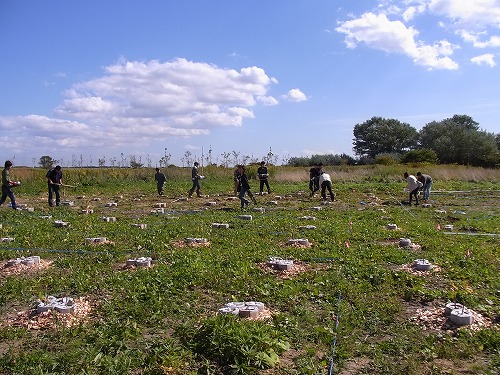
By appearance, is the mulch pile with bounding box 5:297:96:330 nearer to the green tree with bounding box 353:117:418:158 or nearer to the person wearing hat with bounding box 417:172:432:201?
the person wearing hat with bounding box 417:172:432:201

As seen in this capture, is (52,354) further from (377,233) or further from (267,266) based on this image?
(377,233)

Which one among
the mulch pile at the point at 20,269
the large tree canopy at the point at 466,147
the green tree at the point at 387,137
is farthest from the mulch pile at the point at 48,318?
the green tree at the point at 387,137

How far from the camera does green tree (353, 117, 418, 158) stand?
7388 cm

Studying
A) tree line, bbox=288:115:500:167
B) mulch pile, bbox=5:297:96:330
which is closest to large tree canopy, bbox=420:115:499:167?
tree line, bbox=288:115:500:167

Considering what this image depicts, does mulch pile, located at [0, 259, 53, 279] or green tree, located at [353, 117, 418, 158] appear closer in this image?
mulch pile, located at [0, 259, 53, 279]

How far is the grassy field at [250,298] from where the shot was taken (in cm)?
469

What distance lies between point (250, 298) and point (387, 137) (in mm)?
71863

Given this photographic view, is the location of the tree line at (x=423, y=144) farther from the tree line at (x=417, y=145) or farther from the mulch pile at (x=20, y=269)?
the mulch pile at (x=20, y=269)

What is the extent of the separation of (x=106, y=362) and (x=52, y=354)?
2.25 feet

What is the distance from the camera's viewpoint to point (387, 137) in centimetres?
7431

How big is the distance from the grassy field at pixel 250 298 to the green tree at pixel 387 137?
63.2 m

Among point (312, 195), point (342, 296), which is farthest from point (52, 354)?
point (312, 195)

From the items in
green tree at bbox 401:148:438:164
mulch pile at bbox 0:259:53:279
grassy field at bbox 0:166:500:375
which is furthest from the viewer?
green tree at bbox 401:148:438:164

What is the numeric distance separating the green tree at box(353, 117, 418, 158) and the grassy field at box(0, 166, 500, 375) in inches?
2487
